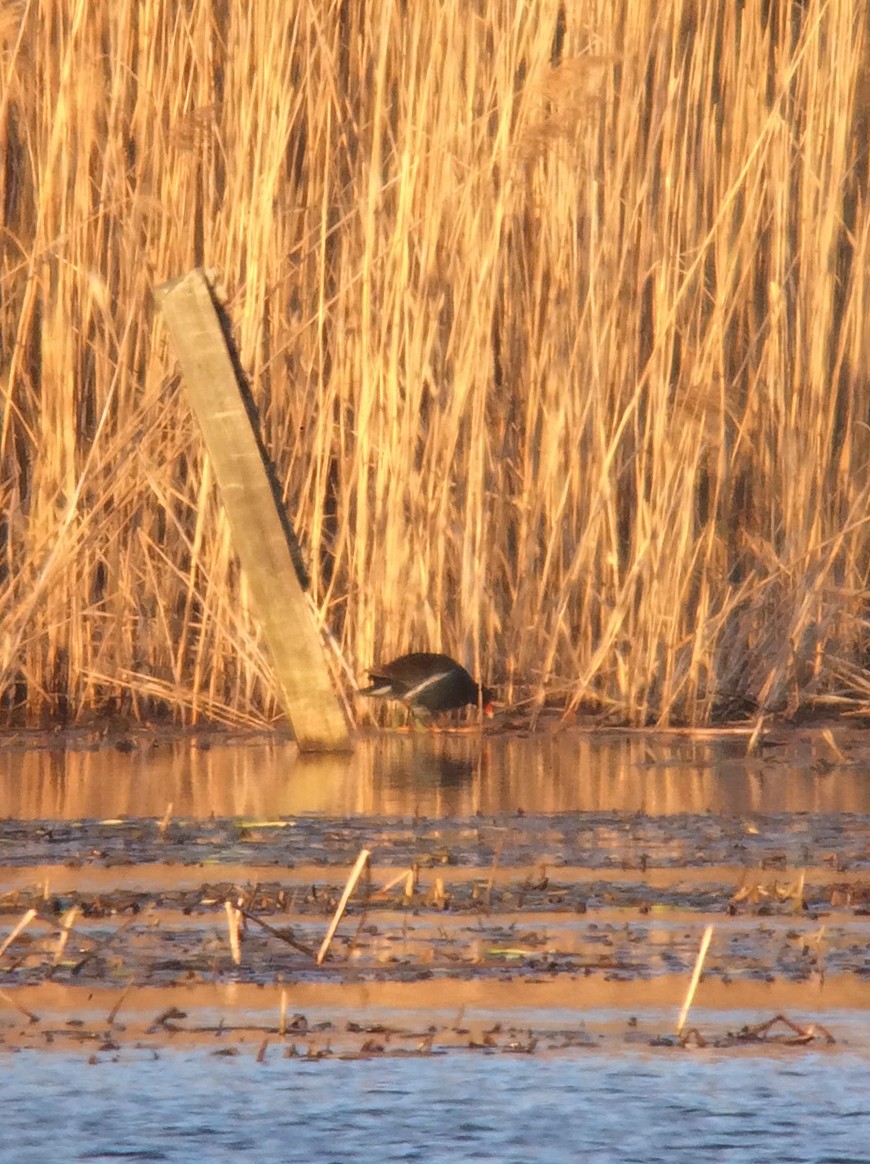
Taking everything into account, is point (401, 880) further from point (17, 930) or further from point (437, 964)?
point (17, 930)

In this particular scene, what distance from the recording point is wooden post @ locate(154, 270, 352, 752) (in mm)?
6812

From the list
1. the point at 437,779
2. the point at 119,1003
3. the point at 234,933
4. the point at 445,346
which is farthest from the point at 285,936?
the point at 445,346

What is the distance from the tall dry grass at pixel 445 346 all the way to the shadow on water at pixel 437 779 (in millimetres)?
363

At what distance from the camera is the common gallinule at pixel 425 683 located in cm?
694

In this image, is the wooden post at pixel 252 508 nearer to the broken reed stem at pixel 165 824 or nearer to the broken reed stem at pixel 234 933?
the broken reed stem at pixel 165 824

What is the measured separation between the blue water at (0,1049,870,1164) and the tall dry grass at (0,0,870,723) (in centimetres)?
393

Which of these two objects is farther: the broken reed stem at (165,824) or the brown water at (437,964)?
the broken reed stem at (165,824)

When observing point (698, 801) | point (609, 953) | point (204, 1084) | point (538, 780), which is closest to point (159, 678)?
point (538, 780)

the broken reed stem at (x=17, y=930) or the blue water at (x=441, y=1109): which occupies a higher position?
the broken reed stem at (x=17, y=930)

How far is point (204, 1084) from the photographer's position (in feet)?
10.5

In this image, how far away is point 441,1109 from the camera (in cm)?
308

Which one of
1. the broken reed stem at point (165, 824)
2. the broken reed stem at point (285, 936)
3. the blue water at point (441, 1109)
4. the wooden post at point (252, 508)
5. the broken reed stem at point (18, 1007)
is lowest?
the blue water at point (441, 1109)

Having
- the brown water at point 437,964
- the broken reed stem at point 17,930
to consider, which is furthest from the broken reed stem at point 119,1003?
the broken reed stem at point 17,930

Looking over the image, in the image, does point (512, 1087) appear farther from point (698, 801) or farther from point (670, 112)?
point (670, 112)
